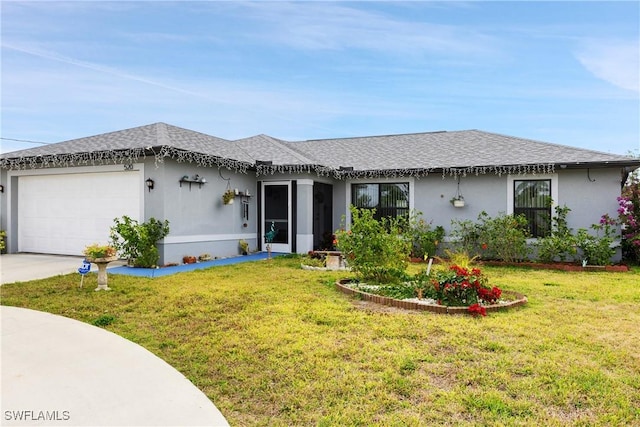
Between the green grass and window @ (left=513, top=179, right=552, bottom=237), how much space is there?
16.3 ft

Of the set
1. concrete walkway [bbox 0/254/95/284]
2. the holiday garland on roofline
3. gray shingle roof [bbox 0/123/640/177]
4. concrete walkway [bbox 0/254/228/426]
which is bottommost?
concrete walkway [bbox 0/254/228/426]

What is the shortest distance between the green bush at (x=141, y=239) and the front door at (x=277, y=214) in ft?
14.4

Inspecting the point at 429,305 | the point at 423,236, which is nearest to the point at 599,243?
the point at 423,236

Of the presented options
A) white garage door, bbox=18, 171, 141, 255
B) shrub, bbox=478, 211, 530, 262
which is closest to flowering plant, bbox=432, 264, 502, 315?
shrub, bbox=478, 211, 530, 262

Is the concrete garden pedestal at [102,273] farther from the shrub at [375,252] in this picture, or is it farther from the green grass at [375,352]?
the shrub at [375,252]

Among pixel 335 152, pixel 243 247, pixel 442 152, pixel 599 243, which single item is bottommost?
pixel 243 247

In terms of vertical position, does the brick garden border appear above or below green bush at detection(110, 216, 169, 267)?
below

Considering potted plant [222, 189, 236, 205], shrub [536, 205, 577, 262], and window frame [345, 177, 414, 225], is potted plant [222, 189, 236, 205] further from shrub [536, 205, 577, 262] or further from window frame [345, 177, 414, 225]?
shrub [536, 205, 577, 262]

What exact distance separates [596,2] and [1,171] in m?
18.3

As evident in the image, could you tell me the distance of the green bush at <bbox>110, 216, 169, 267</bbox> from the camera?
396 inches

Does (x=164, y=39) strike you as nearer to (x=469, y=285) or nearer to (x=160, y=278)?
(x=160, y=278)

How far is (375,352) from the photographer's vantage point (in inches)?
169

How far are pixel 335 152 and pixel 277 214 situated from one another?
4248 mm

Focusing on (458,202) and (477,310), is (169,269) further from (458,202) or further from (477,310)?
(458,202)
